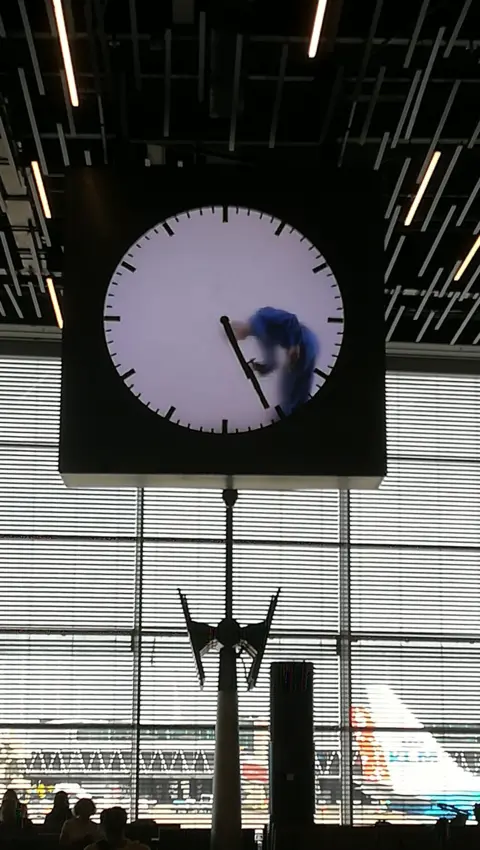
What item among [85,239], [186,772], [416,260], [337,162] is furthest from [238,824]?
[186,772]

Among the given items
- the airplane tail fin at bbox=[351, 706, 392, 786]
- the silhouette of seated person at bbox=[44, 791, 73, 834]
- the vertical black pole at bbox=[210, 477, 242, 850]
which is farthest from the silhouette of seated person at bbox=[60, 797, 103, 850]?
the airplane tail fin at bbox=[351, 706, 392, 786]

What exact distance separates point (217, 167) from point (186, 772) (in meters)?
10.2

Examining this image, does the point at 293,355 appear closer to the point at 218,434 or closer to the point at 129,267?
the point at 218,434

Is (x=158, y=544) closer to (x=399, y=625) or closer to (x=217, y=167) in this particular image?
(x=399, y=625)

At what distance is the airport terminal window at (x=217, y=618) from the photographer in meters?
13.4

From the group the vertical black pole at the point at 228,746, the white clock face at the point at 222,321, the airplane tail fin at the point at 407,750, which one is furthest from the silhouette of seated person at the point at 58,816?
the white clock face at the point at 222,321

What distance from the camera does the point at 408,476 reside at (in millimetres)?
14672

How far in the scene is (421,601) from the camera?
47.1ft

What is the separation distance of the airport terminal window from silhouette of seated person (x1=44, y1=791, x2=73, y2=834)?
2.81 metres

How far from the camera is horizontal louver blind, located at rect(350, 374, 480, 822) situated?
13.8m

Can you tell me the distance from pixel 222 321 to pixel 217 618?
1012 cm

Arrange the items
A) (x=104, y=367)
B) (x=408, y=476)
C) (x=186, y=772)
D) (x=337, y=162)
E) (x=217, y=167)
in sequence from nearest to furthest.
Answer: (x=104, y=367), (x=217, y=167), (x=337, y=162), (x=186, y=772), (x=408, y=476)

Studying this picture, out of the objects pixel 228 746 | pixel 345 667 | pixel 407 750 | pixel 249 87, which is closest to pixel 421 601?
pixel 345 667

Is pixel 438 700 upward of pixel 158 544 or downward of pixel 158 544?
downward
